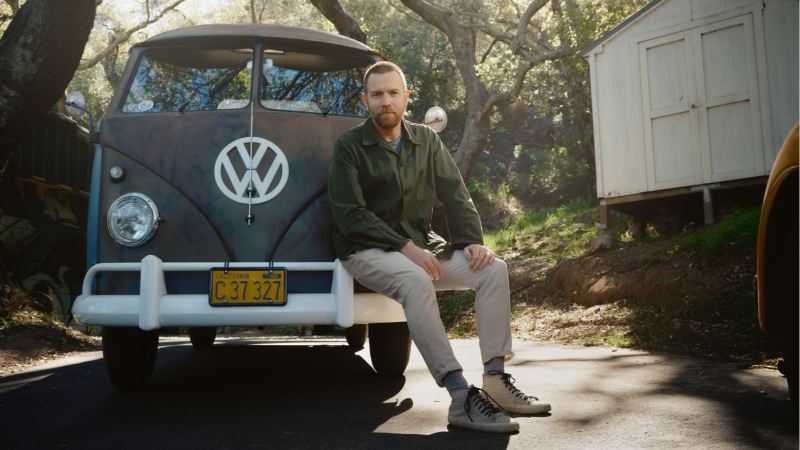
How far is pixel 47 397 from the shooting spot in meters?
4.59

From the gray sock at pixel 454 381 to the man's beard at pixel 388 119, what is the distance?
1384 mm

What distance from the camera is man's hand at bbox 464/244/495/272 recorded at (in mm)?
3850

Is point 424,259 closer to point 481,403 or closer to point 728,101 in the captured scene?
point 481,403

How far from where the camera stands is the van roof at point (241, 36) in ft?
15.4

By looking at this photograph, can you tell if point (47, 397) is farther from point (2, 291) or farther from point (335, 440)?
point (2, 291)

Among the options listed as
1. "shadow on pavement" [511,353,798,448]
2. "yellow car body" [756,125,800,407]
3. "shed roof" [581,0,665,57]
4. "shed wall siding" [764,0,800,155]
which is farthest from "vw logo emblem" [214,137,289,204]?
"shed roof" [581,0,665,57]

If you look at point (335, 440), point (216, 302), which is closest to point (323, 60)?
point (216, 302)

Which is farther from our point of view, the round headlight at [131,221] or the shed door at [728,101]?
the shed door at [728,101]

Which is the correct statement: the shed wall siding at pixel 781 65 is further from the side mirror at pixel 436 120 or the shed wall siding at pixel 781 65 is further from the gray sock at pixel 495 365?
the gray sock at pixel 495 365

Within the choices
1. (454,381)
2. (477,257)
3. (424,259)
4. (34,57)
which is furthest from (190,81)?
(34,57)

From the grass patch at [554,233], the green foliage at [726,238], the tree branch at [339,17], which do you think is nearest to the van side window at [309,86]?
the green foliage at [726,238]

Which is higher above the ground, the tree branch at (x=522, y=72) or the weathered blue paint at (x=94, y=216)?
the tree branch at (x=522, y=72)

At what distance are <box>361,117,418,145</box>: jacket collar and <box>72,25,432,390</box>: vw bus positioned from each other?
41 centimetres

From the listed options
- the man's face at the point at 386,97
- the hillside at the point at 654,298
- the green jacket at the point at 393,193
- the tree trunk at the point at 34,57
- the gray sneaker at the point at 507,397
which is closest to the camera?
the gray sneaker at the point at 507,397
